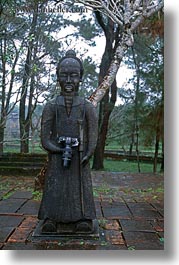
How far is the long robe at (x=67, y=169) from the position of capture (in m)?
2.42

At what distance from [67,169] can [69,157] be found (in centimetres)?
11

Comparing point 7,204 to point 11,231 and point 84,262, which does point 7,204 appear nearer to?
point 11,231

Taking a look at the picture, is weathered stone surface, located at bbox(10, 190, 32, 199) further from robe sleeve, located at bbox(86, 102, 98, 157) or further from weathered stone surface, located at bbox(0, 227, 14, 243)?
robe sleeve, located at bbox(86, 102, 98, 157)

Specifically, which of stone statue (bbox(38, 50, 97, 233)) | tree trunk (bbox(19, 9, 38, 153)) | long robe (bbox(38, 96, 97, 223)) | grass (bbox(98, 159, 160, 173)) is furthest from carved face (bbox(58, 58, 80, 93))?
grass (bbox(98, 159, 160, 173))

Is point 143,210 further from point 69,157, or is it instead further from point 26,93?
point 26,93

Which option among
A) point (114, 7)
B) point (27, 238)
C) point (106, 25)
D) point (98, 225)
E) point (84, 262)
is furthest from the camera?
point (106, 25)

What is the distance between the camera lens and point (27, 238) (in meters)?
2.39

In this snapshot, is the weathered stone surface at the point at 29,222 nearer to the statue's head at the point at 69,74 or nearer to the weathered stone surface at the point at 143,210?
the weathered stone surface at the point at 143,210

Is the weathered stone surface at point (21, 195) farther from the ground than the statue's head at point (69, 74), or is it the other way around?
the statue's head at point (69, 74)

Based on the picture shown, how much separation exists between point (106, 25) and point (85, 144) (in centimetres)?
489

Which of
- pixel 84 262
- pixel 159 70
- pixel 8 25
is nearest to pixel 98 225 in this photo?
pixel 84 262

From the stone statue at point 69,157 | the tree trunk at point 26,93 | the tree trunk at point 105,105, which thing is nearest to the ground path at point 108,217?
the stone statue at point 69,157

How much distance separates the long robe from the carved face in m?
0.10

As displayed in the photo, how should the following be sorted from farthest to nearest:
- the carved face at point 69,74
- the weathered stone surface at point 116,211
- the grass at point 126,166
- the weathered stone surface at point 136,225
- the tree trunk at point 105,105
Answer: the grass at point 126,166 < the tree trunk at point 105,105 < the weathered stone surface at point 116,211 < the weathered stone surface at point 136,225 < the carved face at point 69,74
